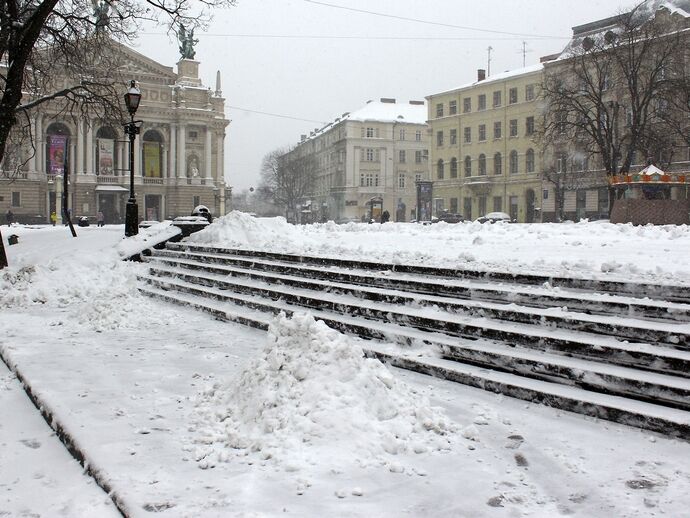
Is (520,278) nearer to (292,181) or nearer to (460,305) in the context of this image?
(460,305)

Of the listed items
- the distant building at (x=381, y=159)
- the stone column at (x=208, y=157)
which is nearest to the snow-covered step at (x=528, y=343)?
the stone column at (x=208, y=157)

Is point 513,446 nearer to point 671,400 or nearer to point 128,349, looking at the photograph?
point 671,400

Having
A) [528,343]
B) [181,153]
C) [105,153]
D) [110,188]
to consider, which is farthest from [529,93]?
[528,343]

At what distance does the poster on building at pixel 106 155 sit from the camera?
72025 mm

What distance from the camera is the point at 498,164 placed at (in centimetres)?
6353

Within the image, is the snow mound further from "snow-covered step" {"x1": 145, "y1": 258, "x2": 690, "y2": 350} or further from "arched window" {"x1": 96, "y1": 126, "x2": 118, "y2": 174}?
"arched window" {"x1": 96, "y1": 126, "x2": 118, "y2": 174}

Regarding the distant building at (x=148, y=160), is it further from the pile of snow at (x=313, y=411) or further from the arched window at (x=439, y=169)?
the pile of snow at (x=313, y=411)

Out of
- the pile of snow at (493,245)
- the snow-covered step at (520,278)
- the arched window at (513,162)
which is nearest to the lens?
the snow-covered step at (520,278)

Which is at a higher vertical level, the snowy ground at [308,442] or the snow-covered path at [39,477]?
the snowy ground at [308,442]

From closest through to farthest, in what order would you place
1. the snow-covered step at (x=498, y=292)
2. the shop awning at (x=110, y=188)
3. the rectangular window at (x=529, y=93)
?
the snow-covered step at (x=498, y=292)
the rectangular window at (x=529, y=93)
the shop awning at (x=110, y=188)

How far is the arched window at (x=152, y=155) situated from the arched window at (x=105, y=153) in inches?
145

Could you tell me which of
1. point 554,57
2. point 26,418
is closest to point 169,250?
point 26,418

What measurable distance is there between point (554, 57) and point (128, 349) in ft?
195

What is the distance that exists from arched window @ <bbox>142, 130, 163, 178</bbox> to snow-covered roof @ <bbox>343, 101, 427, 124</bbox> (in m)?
26.4
